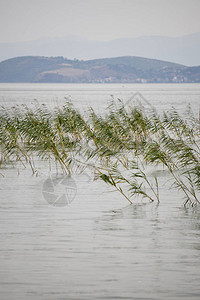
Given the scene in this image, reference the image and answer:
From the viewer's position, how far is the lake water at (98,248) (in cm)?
531

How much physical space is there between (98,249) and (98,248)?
5 cm

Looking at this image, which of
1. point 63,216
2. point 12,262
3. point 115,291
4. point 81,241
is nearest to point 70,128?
point 63,216

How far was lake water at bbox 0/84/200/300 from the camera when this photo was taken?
5.31m

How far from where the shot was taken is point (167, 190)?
11438 mm

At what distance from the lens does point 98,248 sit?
6.84 metres

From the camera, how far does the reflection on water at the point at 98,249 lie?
532cm

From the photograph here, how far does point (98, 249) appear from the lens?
6797 mm

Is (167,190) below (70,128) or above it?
below

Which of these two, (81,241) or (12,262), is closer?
(12,262)

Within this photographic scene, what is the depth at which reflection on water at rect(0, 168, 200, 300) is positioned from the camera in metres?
5.32

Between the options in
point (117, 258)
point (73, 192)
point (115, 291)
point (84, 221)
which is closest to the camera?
point (115, 291)

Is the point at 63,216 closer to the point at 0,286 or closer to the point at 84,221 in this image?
the point at 84,221

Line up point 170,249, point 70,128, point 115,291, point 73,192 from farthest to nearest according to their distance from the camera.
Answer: point 70,128 → point 73,192 → point 170,249 → point 115,291

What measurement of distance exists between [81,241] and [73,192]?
13.6 feet
